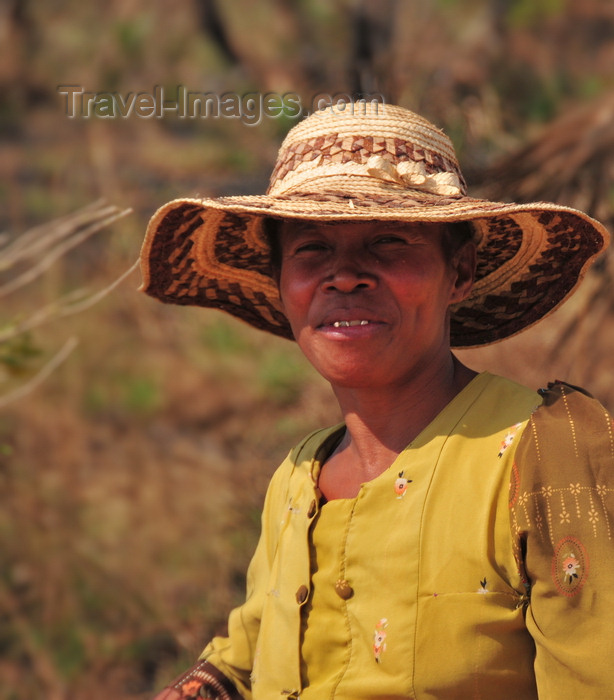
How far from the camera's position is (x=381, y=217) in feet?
5.07

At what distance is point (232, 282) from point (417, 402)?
60 cm

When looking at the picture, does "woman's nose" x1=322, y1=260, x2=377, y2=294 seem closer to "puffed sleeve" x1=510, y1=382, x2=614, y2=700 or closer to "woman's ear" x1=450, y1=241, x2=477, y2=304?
"woman's ear" x1=450, y1=241, x2=477, y2=304

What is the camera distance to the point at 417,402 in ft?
5.82

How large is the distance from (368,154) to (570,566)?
0.81m

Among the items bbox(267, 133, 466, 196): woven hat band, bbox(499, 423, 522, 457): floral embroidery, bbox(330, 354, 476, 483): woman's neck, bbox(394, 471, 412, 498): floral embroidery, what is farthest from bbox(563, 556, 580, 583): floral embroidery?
bbox(267, 133, 466, 196): woven hat band

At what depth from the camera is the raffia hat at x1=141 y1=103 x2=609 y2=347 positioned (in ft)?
5.33

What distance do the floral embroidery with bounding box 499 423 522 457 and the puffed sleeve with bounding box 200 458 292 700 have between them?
594 millimetres

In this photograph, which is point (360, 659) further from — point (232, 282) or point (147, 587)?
point (147, 587)

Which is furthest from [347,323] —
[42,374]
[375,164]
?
[42,374]

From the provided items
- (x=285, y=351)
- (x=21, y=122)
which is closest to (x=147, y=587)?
(x=285, y=351)

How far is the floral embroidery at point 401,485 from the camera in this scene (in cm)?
160

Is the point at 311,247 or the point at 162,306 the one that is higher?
the point at 162,306

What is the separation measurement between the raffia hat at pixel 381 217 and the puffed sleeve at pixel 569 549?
41 cm

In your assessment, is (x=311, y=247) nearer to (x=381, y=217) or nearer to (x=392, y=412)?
(x=381, y=217)
